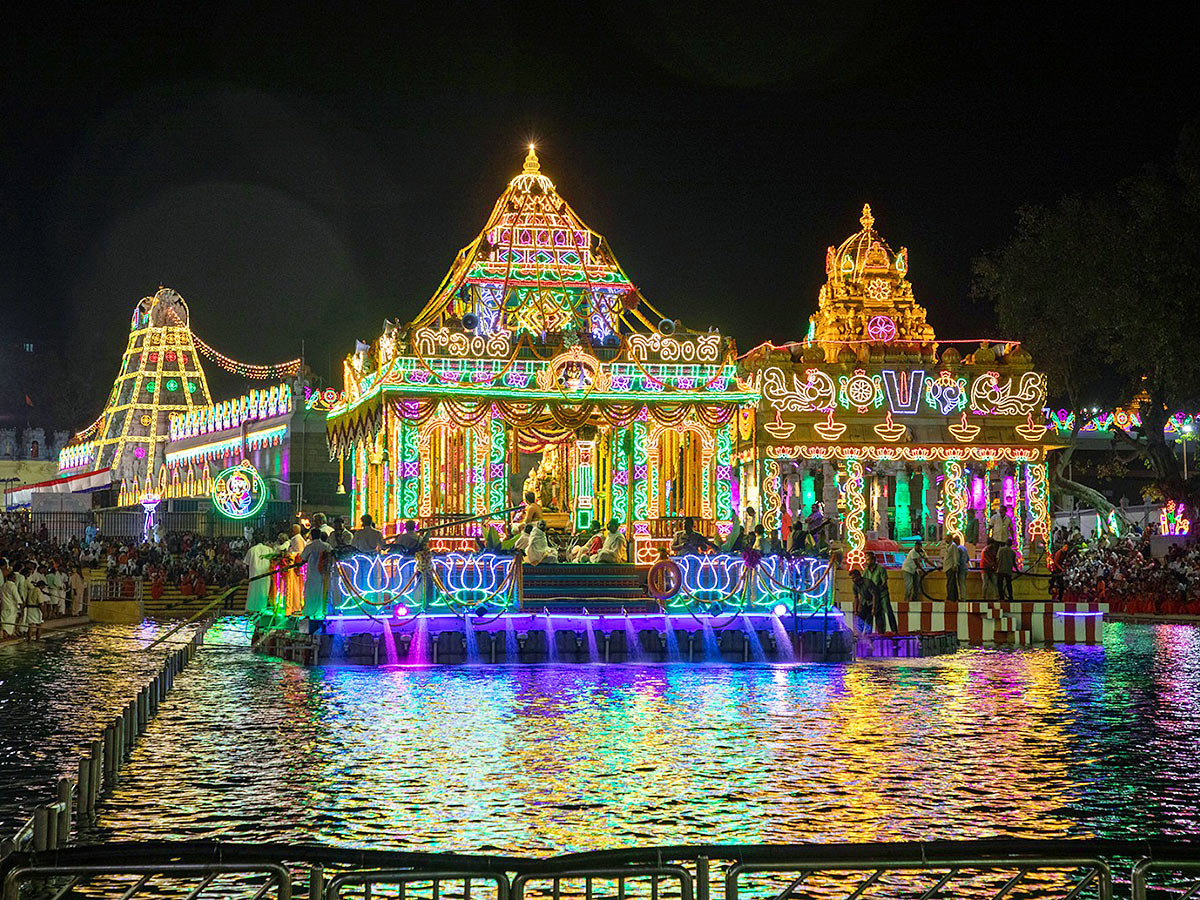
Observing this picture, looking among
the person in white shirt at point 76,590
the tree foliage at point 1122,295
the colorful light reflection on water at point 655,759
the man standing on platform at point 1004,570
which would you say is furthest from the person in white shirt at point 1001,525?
the person in white shirt at point 76,590

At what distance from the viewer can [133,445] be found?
77.6 metres

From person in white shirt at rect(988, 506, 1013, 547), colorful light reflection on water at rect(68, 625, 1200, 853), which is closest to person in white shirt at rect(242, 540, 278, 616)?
colorful light reflection on water at rect(68, 625, 1200, 853)

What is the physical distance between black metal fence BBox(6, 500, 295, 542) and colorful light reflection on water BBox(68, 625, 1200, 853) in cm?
2934

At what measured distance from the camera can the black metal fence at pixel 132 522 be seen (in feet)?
163

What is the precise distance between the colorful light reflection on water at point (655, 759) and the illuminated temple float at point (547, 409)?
24.6ft

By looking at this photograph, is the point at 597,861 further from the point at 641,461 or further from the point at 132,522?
the point at 132,522

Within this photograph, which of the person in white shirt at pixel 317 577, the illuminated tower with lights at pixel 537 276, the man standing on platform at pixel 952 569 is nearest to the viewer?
the person in white shirt at pixel 317 577

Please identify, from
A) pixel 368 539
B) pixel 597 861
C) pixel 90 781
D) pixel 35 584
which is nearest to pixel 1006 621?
pixel 368 539

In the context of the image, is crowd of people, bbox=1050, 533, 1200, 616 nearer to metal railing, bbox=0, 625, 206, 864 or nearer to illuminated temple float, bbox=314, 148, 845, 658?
illuminated temple float, bbox=314, 148, 845, 658

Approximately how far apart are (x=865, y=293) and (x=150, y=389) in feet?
140

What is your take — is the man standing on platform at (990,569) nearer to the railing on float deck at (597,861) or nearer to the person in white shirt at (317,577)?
the person in white shirt at (317,577)

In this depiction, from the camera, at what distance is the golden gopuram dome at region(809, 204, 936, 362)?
163 ft

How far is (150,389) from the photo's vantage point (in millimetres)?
79062

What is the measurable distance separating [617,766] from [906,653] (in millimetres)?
14181
